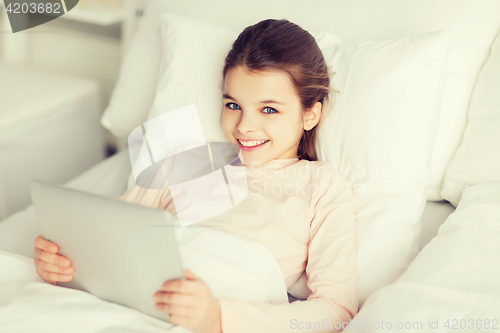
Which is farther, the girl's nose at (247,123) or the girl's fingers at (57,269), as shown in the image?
the girl's nose at (247,123)

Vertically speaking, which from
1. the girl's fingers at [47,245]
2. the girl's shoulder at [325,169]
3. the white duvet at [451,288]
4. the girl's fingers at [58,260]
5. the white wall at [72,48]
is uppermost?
the white wall at [72,48]

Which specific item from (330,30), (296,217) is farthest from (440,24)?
(296,217)

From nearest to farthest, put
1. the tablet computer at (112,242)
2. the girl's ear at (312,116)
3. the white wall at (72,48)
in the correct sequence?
the tablet computer at (112,242) < the girl's ear at (312,116) < the white wall at (72,48)

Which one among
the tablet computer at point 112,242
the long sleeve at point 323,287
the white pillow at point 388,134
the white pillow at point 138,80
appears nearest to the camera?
the tablet computer at point 112,242

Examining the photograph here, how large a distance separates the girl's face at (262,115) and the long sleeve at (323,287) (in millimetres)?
154

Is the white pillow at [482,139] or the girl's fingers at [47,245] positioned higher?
the white pillow at [482,139]

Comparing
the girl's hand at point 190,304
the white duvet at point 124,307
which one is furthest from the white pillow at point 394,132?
the girl's hand at point 190,304

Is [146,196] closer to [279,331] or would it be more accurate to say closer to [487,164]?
[279,331]

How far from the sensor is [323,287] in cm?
66

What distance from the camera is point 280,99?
31.3 inches

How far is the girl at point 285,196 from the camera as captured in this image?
615mm

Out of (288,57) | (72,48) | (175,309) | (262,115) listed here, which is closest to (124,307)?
(175,309)

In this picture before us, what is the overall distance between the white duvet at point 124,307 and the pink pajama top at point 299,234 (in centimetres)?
4

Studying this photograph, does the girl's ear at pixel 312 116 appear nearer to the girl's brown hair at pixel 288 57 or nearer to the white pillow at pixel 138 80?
the girl's brown hair at pixel 288 57
